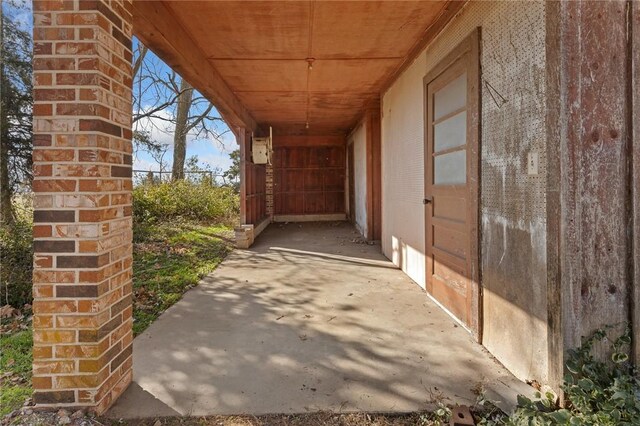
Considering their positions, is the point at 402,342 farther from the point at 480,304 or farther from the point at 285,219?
the point at 285,219

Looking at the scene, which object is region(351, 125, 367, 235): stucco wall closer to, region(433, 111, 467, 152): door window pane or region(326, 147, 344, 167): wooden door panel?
region(326, 147, 344, 167): wooden door panel

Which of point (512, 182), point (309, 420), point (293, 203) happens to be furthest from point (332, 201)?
point (309, 420)

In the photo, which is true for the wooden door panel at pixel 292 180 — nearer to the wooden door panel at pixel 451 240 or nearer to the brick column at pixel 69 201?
the wooden door panel at pixel 451 240

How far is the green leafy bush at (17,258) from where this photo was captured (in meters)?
3.76

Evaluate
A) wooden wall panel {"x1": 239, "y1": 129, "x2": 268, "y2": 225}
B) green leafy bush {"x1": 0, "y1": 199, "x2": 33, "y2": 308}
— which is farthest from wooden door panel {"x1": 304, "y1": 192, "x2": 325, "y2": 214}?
green leafy bush {"x1": 0, "y1": 199, "x2": 33, "y2": 308}

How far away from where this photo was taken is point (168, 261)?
5.59 metres

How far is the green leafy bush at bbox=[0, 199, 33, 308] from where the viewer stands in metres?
3.76

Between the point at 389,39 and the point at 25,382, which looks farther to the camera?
the point at 389,39

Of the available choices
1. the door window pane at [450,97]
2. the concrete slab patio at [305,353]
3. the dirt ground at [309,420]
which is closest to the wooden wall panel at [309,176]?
the concrete slab patio at [305,353]

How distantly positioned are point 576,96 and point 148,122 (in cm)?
1118

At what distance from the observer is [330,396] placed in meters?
2.00

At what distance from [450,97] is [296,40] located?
1735 millimetres

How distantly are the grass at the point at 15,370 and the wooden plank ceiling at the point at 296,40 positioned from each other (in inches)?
101

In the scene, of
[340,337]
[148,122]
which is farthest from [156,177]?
[340,337]
